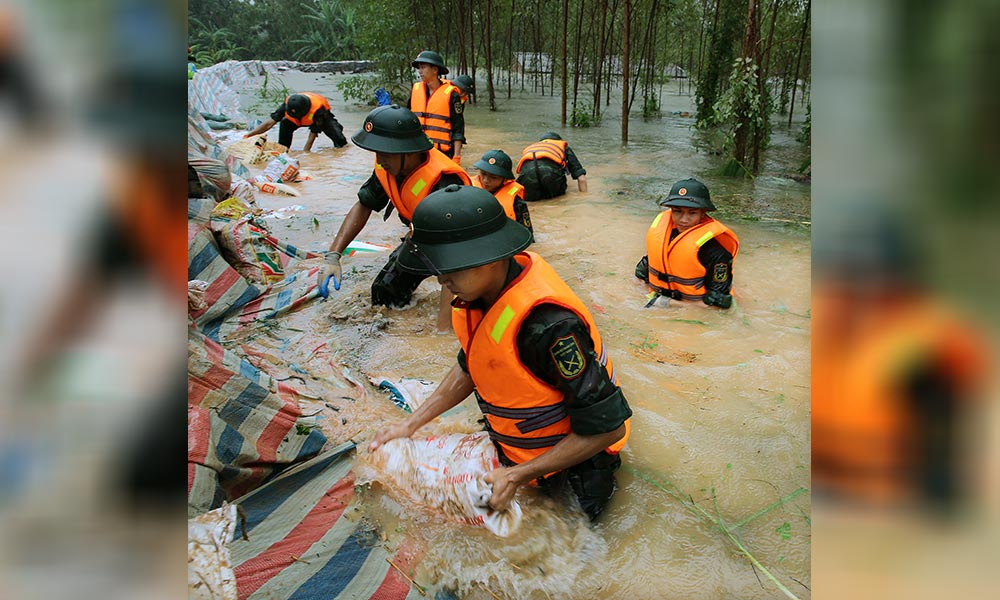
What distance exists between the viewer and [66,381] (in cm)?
44

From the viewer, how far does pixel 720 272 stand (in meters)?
4.81

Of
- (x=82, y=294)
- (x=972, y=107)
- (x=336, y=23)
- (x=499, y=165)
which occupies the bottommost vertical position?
(x=499, y=165)

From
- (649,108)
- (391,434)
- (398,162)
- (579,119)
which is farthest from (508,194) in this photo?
(649,108)

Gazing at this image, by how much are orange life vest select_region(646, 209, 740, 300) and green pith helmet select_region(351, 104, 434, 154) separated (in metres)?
1.97

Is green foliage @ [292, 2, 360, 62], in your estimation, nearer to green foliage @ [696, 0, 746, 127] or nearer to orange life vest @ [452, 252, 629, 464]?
green foliage @ [696, 0, 746, 127]

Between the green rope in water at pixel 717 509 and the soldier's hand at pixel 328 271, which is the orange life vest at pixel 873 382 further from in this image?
the soldier's hand at pixel 328 271

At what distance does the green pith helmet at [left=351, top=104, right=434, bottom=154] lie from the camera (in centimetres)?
383

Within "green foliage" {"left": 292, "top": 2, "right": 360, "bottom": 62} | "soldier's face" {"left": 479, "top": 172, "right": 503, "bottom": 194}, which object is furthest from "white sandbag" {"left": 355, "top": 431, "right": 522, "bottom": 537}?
"green foliage" {"left": 292, "top": 2, "right": 360, "bottom": 62}

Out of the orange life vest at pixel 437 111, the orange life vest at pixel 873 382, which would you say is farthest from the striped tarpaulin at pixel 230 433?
the orange life vest at pixel 437 111

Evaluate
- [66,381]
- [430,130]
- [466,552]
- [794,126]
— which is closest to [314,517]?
[466,552]

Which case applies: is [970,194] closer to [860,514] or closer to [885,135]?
[885,135]

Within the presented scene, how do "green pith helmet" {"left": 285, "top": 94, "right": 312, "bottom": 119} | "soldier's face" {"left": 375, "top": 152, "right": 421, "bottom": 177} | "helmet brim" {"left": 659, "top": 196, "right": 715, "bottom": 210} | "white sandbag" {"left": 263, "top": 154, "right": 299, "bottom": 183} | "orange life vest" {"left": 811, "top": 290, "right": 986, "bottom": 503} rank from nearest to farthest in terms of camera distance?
"orange life vest" {"left": 811, "top": 290, "right": 986, "bottom": 503} → "soldier's face" {"left": 375, "top": 152, "right": 421, "bottom": 177} → "helmet brim" {"left": 659, "top": 196, "right": 715, "bottom": 210} → "white sandbag" {"left": 263, "top": 154, "right": 299, "bottom": 183} → "green pith helmet" {"left": 285, "top": 94, "right": 312, "bottom": 119}

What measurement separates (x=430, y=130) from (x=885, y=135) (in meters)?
7.24

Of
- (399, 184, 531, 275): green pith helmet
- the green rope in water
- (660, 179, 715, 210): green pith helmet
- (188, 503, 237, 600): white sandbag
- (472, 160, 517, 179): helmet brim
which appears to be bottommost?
the green rope in water
